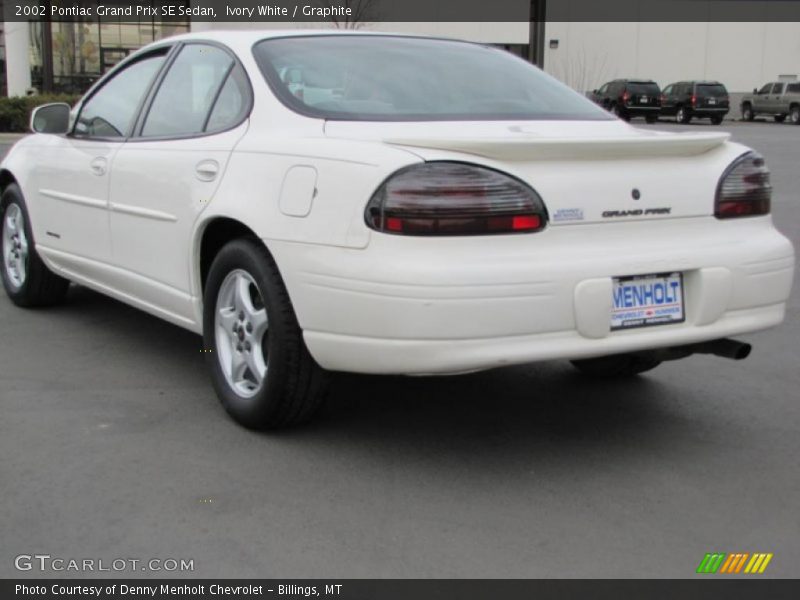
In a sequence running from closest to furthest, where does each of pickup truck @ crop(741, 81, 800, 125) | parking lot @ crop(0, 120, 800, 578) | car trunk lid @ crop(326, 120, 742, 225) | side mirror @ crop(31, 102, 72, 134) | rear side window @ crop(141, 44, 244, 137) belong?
parking lot @ crop(0, 120, 800, 578), car trunk lid @ crop(326, 120, 742, 225), rear side window @ crop(141, 44, 244, 137), side mirror @ crop(31, 102, 72, 134), pickup truck @ crop(741, 81, 800, 125)

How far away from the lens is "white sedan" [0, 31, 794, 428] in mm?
3260

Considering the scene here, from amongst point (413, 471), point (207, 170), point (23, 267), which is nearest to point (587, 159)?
point (413, 471)

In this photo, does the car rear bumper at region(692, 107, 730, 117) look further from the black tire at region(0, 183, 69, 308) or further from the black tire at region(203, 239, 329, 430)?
the black tire at region(203, 239, 329, 430)

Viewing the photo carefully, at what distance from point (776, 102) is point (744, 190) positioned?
3805 cm

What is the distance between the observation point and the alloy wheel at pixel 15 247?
6030 mm

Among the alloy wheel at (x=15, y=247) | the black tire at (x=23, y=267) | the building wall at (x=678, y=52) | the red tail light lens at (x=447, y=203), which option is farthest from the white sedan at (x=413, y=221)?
the building wall at (x=678, y=52)

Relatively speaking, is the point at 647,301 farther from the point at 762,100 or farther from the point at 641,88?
the point at 762,100

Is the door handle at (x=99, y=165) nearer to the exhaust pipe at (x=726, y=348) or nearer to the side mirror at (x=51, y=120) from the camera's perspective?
the side mirror at (x=51, y=120)

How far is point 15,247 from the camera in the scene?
6.16m

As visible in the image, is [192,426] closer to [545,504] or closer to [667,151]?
[545,504]

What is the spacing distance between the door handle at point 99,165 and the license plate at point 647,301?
2656 mm

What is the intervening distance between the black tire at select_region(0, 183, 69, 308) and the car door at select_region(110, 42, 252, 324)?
1333 mm

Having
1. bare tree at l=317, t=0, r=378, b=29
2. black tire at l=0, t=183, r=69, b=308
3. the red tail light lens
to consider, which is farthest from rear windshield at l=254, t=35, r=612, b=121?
bare tree at l=317, t=0, r=378, b=29

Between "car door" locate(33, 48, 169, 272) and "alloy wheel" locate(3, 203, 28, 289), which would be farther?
"alloy wheel" locate(3, 203, 28, 289)
